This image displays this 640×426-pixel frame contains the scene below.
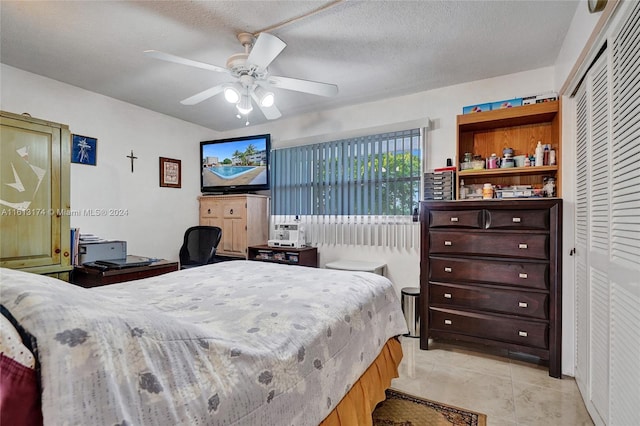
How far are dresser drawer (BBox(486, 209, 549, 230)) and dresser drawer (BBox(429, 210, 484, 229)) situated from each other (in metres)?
0.07

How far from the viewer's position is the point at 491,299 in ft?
7.89

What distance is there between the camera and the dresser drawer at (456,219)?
97.0 inches

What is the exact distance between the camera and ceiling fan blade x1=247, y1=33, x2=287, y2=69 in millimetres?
1721

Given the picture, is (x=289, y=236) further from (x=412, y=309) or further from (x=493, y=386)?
→ (x=493, y=386)

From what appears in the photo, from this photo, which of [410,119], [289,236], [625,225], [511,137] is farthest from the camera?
[289,236]

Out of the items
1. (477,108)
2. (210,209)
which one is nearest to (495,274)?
(477,108)

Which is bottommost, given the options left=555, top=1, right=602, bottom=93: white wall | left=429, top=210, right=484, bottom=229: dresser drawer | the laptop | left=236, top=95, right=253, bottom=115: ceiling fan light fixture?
the laptop

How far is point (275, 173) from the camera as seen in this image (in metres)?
4.13

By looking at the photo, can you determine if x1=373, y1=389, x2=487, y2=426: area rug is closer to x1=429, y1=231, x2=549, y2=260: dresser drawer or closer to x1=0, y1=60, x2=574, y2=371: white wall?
x1=429, y1=231, x2=549, y2=260: dresser drawer

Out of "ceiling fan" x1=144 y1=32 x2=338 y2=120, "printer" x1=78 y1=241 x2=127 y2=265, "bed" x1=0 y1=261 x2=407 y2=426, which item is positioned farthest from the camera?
"printer" x1=78 y1=241 x2=127 y2=265

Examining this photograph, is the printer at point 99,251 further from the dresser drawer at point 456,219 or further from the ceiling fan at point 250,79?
the dresser drawer at point 456,219

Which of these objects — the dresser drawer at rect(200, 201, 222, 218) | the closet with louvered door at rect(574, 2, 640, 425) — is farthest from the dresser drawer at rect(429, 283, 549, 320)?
the dresser drawer at rect(200, 201, 222, 218)

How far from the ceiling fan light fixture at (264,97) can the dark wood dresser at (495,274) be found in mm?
1552

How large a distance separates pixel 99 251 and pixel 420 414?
9.48 ft
